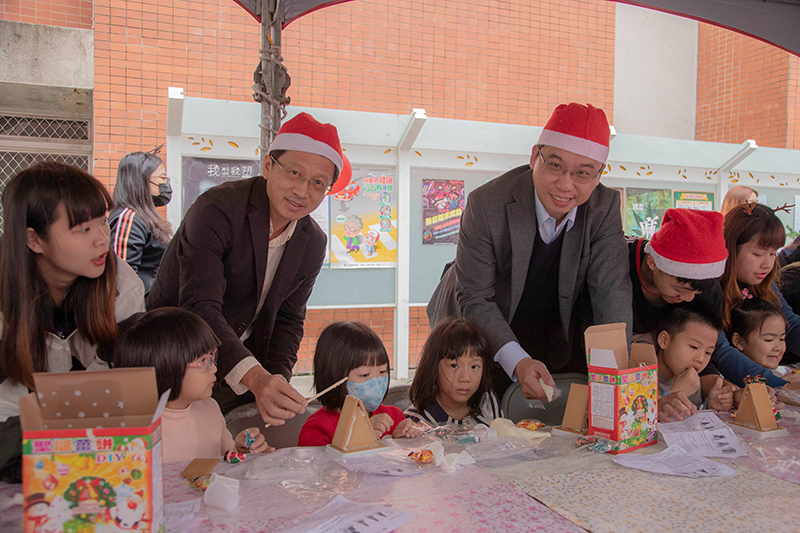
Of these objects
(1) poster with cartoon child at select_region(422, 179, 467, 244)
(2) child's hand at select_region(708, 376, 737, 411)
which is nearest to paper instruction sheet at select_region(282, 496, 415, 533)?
(2) child's hand at select_region(708, 376, 737, 411)

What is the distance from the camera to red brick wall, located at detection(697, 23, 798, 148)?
8.76 m

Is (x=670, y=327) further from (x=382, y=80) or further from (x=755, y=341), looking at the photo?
(x=382, y=80)

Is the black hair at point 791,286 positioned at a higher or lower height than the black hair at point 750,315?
higher

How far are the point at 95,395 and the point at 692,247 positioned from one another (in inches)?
79.9

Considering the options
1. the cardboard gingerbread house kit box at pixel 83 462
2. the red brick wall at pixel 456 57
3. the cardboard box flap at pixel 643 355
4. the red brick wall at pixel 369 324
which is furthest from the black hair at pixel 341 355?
the red brick wall at pixel 456 57

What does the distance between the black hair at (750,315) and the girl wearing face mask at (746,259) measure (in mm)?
37

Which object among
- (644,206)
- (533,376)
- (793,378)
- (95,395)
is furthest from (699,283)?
(644,206)

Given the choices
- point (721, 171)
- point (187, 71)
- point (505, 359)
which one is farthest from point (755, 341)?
point (187, 71)

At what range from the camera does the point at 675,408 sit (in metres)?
1.80

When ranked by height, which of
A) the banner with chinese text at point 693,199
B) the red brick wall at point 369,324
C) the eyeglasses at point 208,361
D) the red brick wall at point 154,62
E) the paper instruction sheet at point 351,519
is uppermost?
the red brick wall at point 154,62

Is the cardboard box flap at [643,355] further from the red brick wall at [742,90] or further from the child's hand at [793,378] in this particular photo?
the red brick wall at [742,90]

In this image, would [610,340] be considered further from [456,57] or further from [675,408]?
[456,57]

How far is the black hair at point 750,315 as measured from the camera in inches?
99.1

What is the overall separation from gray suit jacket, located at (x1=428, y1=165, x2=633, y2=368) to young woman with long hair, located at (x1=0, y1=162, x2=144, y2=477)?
4.19 ft
